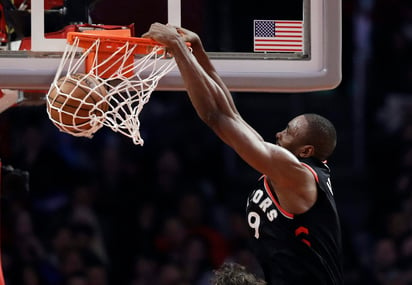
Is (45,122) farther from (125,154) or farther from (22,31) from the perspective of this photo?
(22,31)

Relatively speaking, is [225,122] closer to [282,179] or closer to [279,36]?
[282,179]

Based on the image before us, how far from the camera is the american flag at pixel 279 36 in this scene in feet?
13.4

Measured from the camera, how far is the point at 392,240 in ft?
23.2

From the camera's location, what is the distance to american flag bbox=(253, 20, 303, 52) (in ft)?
13.4

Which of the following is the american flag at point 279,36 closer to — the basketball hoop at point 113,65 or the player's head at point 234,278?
the basketball hoop at point 113,65

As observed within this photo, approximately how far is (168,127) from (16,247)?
1.60 m

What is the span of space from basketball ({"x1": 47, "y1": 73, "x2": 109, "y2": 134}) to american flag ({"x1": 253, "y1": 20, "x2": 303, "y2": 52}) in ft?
3.09

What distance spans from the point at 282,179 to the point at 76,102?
892 mm

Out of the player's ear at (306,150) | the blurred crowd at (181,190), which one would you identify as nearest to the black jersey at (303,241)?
the player's ear at (306,150)

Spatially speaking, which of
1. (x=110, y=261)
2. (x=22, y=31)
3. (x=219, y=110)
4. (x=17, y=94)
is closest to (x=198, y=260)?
(x=110, y=261)

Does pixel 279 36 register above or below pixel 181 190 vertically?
above

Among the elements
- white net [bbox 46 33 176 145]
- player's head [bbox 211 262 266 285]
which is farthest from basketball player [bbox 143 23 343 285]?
white net [bbox 46 33 176 145]

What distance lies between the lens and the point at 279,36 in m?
4.09

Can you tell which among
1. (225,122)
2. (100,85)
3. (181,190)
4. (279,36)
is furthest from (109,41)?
(181,190)
